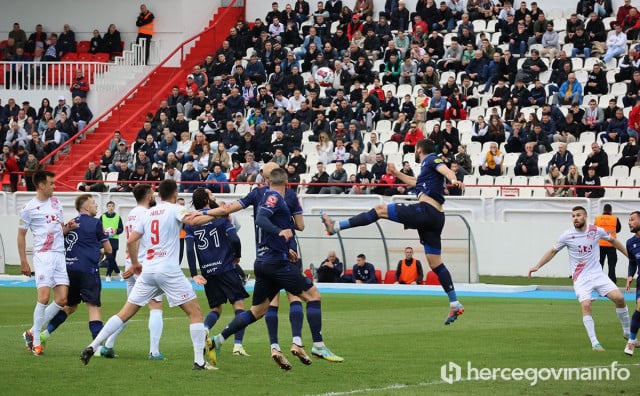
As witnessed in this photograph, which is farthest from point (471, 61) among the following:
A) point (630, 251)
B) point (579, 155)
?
point (630, 251)

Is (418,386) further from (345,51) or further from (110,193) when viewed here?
(345,51)

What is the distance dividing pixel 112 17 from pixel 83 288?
35010mm

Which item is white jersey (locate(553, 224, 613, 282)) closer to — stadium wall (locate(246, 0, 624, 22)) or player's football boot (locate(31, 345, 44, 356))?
player's football boot (locate(31, 345, 44, 356))

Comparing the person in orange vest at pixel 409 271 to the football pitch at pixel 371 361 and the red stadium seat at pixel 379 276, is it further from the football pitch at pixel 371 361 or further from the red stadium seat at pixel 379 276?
the football pitch at pixel 371 361

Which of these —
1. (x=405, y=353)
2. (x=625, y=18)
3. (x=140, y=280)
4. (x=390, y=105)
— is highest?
(x=625, y=18)

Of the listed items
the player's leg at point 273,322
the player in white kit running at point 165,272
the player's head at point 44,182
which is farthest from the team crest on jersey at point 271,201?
the player's head at point 44,182

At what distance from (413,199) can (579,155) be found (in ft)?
16.7

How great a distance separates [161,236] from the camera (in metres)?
13.0

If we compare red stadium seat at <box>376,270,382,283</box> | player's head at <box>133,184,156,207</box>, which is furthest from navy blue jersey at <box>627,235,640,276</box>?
red stadium seat at <box>376,270,382,283</box>

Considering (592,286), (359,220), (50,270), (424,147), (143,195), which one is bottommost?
(592,286)

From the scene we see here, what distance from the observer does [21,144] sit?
133ft

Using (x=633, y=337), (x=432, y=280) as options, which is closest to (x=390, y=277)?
(x=432, y=280)

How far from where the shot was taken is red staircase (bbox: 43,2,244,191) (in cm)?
4028

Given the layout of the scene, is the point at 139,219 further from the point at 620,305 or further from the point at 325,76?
the point at 325,76
